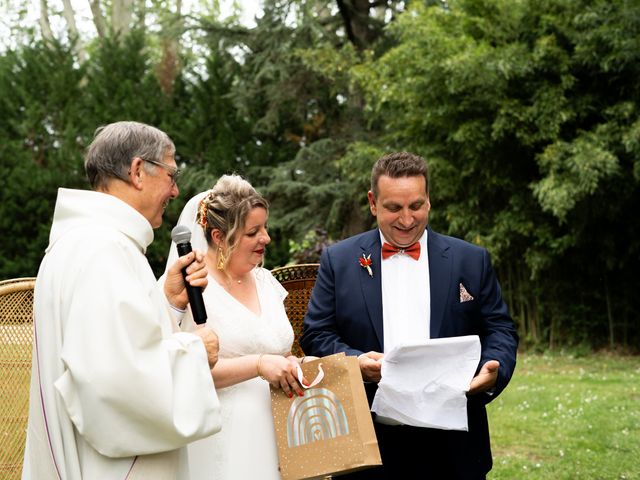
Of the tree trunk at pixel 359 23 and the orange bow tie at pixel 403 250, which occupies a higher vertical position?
the tree trunk at pixel 359 23

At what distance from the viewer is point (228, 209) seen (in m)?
3.12

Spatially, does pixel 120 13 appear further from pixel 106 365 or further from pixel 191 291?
pixel 106 365

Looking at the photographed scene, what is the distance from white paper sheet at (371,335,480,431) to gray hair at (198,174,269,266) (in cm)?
78

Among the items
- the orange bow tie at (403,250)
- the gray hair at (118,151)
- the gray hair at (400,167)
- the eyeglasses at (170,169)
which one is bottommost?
the orange bow tie at (403,250)

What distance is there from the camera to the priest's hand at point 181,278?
104 inches

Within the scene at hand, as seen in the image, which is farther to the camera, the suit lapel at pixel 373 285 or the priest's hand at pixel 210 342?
the suit lapel at pixel 373 285

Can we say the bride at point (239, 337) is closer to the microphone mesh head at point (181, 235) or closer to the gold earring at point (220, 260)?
the gold earring at point (220, 260)

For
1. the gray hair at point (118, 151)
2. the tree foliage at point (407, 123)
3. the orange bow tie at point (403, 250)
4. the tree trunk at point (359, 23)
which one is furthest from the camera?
the tree trunk at point (359, 23)


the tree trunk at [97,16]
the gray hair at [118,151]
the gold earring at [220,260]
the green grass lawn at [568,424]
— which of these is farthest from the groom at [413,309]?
the tree trunk at [97,16]

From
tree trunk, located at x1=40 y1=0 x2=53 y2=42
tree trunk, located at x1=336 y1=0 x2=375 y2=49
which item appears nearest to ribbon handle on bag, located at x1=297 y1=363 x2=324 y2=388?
tree trunk, located at x1=336 y1=0 x2=375 y2=49

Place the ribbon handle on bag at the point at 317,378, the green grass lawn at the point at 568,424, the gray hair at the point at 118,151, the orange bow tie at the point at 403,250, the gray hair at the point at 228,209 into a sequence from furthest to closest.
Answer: the green grass lawn at the point at 568,424, the orange bow tie at the point at 403,250, the gray hair at the point at 228,209, the ribbon handle on bag at the point at 317,378, the gray hair at the point at 118,151

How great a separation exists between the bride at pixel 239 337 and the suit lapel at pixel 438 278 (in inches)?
23.6

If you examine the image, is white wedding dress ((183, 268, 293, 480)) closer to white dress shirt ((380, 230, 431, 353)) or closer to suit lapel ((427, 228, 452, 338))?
white dress shirt ((380, 230, 431, 353))

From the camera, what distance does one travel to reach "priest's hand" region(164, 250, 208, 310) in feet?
8.65
